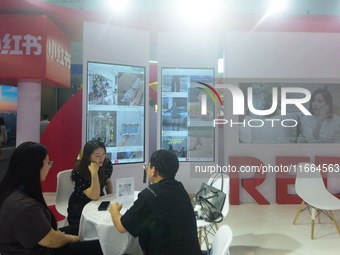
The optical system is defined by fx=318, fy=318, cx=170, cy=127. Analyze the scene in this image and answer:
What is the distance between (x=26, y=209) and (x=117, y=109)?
2785mm

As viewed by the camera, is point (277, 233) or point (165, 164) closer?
point (165, 164)

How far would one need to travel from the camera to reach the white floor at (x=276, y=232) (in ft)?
10.8

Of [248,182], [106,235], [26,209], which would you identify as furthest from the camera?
[248,182]

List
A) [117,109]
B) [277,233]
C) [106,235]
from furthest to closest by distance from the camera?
[117,109] < [277,233] < [106,235]

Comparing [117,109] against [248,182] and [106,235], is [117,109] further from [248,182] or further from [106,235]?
[106,235]

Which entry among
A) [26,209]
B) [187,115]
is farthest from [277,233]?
[26,209]

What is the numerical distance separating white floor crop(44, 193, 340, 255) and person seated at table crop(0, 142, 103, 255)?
2052mm

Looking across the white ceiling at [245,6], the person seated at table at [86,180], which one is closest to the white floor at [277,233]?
the person seated at table at [86,180]

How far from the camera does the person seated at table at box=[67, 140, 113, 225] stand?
8.68ft

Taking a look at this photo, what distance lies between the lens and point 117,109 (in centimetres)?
436

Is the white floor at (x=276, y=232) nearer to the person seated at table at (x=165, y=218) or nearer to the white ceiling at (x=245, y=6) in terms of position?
the person seated at table at (x=165, y=218)

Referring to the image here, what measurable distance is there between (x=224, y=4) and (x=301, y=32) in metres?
1.99

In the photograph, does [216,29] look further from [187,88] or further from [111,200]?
[111,200]

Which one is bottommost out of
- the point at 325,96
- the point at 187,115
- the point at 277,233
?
the point at 277,233
